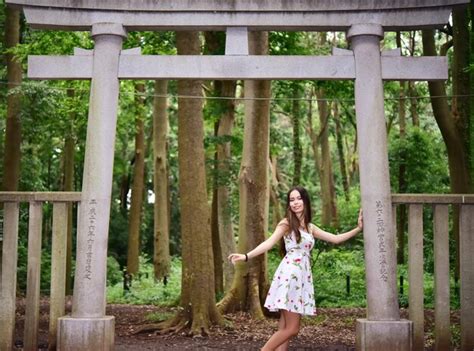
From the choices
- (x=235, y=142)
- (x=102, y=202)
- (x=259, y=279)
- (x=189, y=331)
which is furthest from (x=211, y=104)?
(x=102, y=202)

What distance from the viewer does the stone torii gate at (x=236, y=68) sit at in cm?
750

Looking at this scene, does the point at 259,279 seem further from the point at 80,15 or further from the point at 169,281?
the point at 169,281

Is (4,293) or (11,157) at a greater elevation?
(11,157)

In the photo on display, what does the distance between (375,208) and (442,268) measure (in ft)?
4.07

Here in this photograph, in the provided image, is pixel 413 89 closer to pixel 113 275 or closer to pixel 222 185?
pixel 222 185

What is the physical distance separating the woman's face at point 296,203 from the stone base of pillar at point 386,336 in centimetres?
185

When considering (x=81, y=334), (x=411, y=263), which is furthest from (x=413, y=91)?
(x=81, y=334)

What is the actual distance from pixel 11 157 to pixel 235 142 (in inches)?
217

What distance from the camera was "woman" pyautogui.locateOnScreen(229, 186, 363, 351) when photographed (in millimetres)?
6398

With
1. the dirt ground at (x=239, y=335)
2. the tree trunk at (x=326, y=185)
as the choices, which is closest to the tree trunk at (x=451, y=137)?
the dirt ground at (x=239, y=335)

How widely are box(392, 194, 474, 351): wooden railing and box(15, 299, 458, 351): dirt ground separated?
1.38 metres

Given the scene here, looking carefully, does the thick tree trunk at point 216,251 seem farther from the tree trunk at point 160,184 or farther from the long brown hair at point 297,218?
the long brown hair at point 297,218

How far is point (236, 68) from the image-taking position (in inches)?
302

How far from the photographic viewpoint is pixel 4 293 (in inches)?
315
